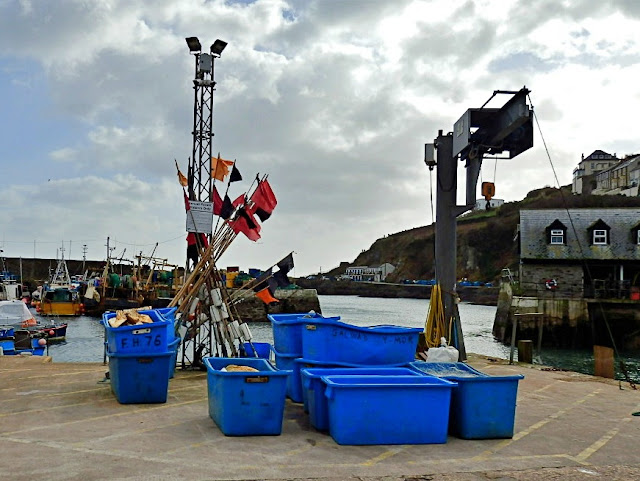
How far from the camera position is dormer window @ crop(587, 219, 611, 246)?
138ft

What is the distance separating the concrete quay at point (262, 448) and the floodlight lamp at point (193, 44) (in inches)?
332

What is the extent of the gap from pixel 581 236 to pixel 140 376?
37.7 m

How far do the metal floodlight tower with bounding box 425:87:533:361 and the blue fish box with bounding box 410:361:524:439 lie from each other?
6.81m

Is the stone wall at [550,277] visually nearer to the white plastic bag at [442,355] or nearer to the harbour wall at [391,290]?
the white plastic bag at [442,355]

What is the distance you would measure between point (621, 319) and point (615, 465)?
33217 millimetres

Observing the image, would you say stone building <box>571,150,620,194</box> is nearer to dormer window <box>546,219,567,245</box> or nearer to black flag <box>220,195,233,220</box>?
dormer window <box>546,219,567,245</box>

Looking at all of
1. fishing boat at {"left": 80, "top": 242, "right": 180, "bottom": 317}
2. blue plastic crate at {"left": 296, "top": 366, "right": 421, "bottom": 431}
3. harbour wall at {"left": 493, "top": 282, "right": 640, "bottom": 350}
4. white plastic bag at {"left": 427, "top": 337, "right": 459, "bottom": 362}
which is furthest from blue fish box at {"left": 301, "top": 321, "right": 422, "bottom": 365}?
fishing boat at {"left": 80, "top": 242, "right": 180, "bottom": 317}

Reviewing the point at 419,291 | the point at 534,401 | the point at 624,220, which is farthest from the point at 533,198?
the point at 534,401

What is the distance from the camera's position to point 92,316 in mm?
64125

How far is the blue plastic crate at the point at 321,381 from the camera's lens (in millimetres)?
8320

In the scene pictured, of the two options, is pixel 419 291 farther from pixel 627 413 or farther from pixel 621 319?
pixel 627 413

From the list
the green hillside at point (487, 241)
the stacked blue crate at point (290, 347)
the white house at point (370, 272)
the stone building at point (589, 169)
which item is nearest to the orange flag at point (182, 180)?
the stacked blue crate at point (290, 347)

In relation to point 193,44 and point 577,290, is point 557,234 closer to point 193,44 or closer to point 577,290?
point 577,290

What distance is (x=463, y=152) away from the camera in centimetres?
1537
